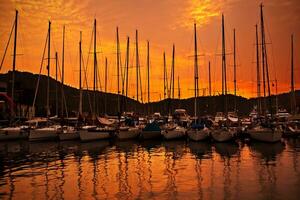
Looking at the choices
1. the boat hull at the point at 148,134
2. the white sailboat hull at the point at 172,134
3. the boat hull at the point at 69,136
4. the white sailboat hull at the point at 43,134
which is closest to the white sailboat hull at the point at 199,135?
the white sailboat hull at the point at 172,134

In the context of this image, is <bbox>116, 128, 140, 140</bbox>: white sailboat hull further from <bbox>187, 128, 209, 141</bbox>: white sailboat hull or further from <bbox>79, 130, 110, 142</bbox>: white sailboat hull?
<bbox>187, 128, 209, 141</bbox>: white sailboat hull

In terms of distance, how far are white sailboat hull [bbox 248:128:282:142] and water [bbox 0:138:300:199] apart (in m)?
11.6

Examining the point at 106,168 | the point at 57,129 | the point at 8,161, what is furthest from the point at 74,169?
the point at 57,129

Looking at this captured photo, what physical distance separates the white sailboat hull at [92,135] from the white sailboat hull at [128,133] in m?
1.95

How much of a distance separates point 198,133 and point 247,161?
19879 mm

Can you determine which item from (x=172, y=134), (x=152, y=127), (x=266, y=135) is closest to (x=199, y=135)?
(x=172, y=134)

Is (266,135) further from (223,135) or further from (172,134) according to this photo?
(172,134)

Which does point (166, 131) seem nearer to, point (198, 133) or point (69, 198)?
point (198, 133)

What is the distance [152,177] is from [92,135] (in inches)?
1221

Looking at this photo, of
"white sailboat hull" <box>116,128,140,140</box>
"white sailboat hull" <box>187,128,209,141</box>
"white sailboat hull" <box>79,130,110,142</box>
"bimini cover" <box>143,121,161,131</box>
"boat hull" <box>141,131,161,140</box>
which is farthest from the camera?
"bimini cover" <box>143,121,161,131</box>

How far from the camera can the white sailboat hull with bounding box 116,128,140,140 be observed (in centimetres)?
5327

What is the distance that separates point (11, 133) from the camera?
181 ft

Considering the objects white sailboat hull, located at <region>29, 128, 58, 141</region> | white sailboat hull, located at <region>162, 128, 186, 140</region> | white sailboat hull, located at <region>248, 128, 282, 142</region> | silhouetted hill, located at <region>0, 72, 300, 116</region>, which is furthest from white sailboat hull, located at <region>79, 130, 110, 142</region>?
silhouetted hill, located at <region>0, 72, 300, 116</region>

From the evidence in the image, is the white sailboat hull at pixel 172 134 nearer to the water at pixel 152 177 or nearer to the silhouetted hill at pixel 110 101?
the water at pixel 152 177
